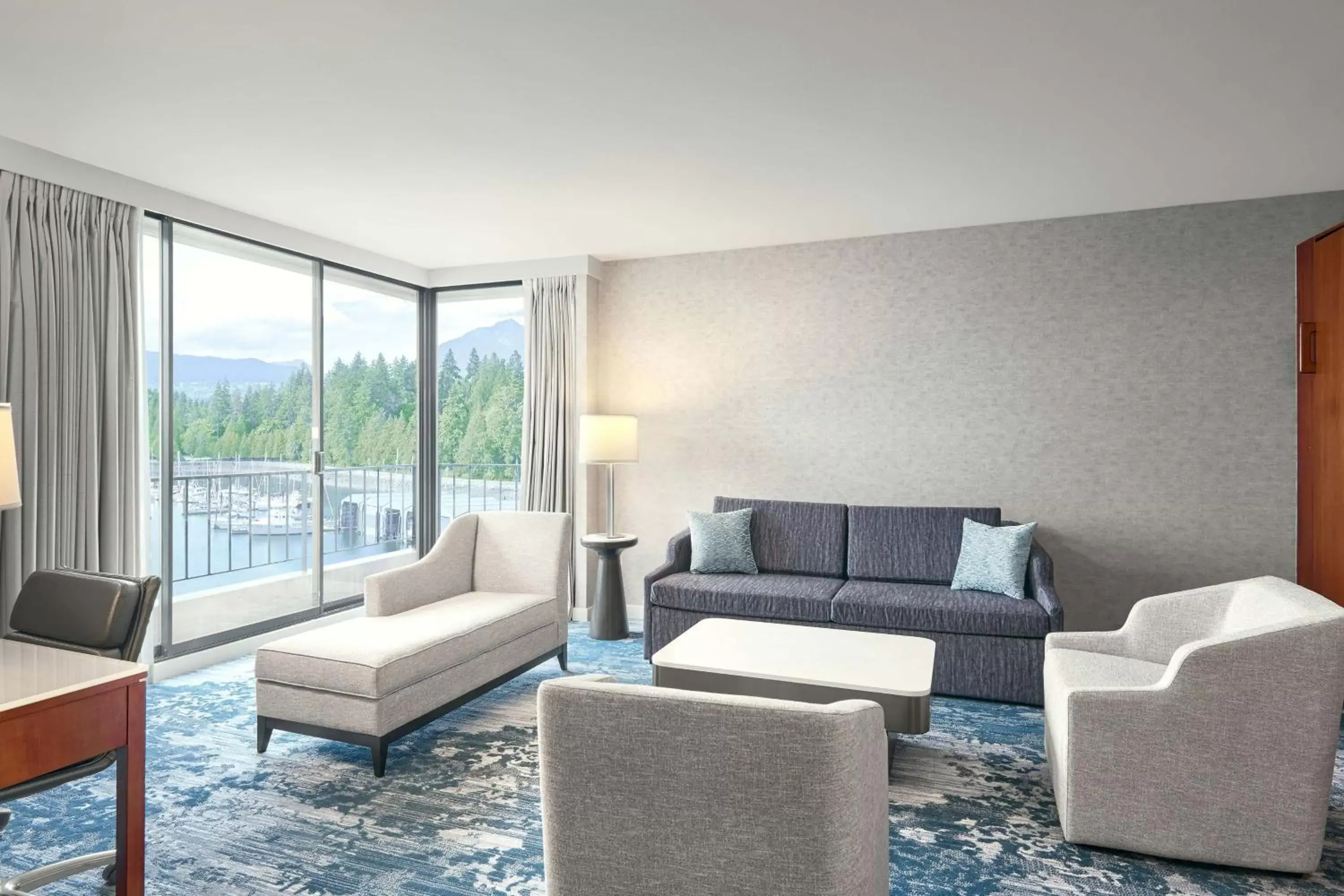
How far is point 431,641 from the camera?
10.7 ft

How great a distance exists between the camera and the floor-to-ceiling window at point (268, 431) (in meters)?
4.31

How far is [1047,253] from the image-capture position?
476 cm

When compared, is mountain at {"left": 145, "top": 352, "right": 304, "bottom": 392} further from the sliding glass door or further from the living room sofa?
the living room sofa

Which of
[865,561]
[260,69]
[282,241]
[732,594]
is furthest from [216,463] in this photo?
[865,561]

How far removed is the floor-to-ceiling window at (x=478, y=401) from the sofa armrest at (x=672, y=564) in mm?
1750

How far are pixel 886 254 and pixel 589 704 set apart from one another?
4.40m

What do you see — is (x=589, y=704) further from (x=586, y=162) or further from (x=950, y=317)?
(x=950, y=317)

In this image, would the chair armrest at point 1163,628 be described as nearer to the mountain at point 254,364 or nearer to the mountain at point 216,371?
the mountain at point 254,364

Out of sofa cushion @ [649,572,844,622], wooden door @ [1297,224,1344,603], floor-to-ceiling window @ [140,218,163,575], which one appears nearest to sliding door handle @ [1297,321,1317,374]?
wooden door @ [1297,224,1344,603]

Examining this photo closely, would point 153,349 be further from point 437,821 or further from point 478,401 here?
point 437,821

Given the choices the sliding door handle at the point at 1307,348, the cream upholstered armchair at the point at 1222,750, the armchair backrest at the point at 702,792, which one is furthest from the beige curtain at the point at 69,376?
the sliding door handle at the point at 1307,348

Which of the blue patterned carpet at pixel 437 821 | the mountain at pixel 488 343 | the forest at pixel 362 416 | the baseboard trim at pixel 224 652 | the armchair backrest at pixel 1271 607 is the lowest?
the blue patterned carpet at pixel 437 821

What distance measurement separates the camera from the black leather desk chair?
2232 millimetres

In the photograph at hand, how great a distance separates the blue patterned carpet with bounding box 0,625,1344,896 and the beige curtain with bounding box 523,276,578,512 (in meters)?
2.30
